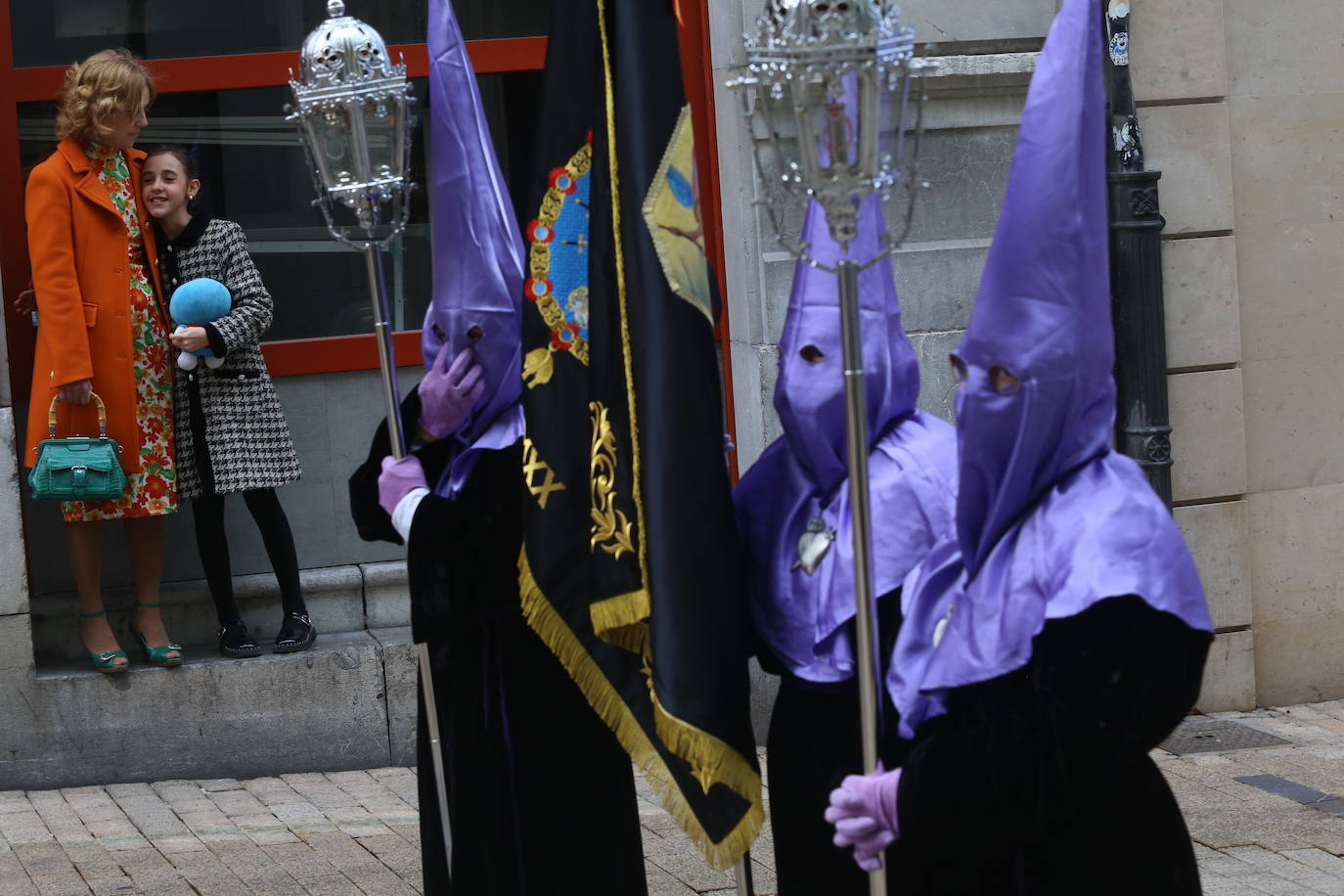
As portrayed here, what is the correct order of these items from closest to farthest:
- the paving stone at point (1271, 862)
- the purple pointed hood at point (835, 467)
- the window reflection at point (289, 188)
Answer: the purple pointed hood at point (835, 467)
the paving stone at point (1271, 862)
the window reflection at point (289, 188)

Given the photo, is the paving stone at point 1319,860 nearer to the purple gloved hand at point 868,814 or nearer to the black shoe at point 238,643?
the purple gloved hand at point 868,814

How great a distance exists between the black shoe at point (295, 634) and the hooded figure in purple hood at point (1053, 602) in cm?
404

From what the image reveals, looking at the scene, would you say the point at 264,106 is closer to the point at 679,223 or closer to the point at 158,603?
the point at 158,603

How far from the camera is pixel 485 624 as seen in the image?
3.66 m

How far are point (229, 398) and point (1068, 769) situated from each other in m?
4.40

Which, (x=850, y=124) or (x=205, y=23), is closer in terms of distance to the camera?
(x=850, y=124)

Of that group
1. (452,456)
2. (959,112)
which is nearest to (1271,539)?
(959,112)

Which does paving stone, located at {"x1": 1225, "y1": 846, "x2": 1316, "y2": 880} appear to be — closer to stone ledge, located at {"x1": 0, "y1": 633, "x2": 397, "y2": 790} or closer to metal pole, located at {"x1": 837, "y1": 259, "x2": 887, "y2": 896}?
metal pole, located at {"x1": 837, "y1": 259, "x2": 887, "y2": 896}

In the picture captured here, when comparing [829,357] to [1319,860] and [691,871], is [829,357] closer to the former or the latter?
[691,871]

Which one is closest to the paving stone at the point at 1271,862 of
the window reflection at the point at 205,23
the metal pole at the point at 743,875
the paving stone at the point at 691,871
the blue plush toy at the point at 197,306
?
the paving stone at the point at 691,871

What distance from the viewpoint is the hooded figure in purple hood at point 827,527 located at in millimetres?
2850

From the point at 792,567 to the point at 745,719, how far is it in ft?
0.94

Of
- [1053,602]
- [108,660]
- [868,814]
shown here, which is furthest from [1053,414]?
[108,660]

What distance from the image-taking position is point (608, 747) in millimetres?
3693
